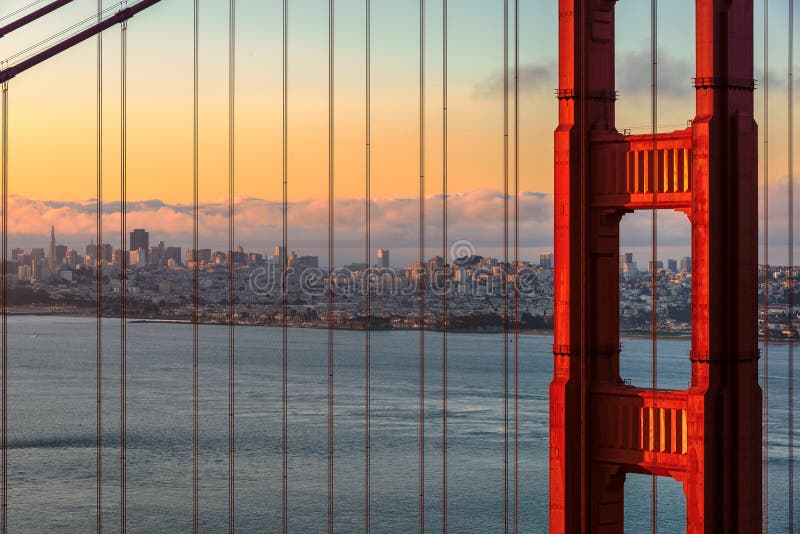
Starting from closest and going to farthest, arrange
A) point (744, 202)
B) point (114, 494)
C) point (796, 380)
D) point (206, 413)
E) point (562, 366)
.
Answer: point (744, 202), point (562, 366), point (114, 494), point (206, 413), point (796, 380)

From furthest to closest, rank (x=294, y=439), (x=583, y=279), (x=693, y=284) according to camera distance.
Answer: (x=294, y=439) → (x=583, y=279) → (x=693, y=284)

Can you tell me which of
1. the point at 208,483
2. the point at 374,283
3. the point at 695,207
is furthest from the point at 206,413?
the point at 695,207

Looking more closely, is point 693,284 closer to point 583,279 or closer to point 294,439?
point 583,279

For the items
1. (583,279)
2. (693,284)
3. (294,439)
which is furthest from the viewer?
(294,439)

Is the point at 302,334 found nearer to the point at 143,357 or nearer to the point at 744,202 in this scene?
the point at 143,357

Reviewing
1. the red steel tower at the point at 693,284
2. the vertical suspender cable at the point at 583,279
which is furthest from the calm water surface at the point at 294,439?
the red steel tower at the point at 693,284

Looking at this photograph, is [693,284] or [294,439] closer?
[693,284]

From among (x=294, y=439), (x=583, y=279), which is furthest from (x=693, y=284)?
(x=294, y=439)
